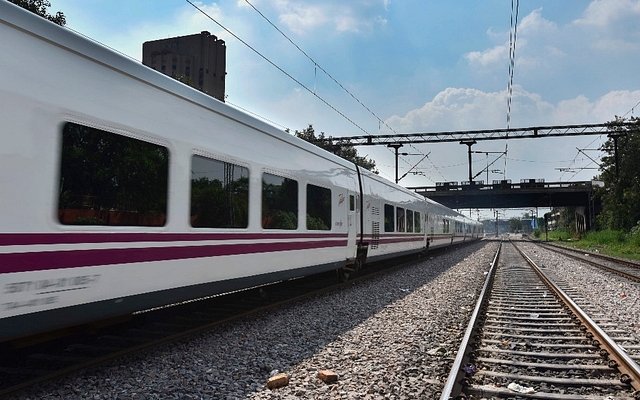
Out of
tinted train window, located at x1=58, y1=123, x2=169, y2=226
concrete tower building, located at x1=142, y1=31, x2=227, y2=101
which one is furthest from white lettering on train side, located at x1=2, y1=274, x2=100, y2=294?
concrete tower building, located at x1=142, y1=31, x2=227, y2=101

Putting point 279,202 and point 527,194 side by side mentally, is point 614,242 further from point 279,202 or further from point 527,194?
point 279,202

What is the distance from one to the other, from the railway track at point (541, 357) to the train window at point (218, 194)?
132 inches

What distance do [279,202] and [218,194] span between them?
5.65ft

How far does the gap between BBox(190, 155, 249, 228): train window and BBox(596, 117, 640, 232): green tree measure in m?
40.2

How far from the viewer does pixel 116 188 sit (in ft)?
15.5

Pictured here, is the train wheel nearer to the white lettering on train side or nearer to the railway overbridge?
the white lettering on train side

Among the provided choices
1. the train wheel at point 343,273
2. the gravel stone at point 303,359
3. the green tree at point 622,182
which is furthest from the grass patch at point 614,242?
the gravel stone at point 303,359

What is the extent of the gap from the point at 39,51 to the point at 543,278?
13.8 m

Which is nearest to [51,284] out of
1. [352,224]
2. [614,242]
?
[352,224]

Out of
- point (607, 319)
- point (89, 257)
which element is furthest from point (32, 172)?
point (607, 319)

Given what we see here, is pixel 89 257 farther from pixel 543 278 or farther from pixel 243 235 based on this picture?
pixel 543 278

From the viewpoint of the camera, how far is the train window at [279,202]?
7.36 m

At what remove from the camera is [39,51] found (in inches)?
155

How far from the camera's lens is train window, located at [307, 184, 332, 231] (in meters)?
9.04
